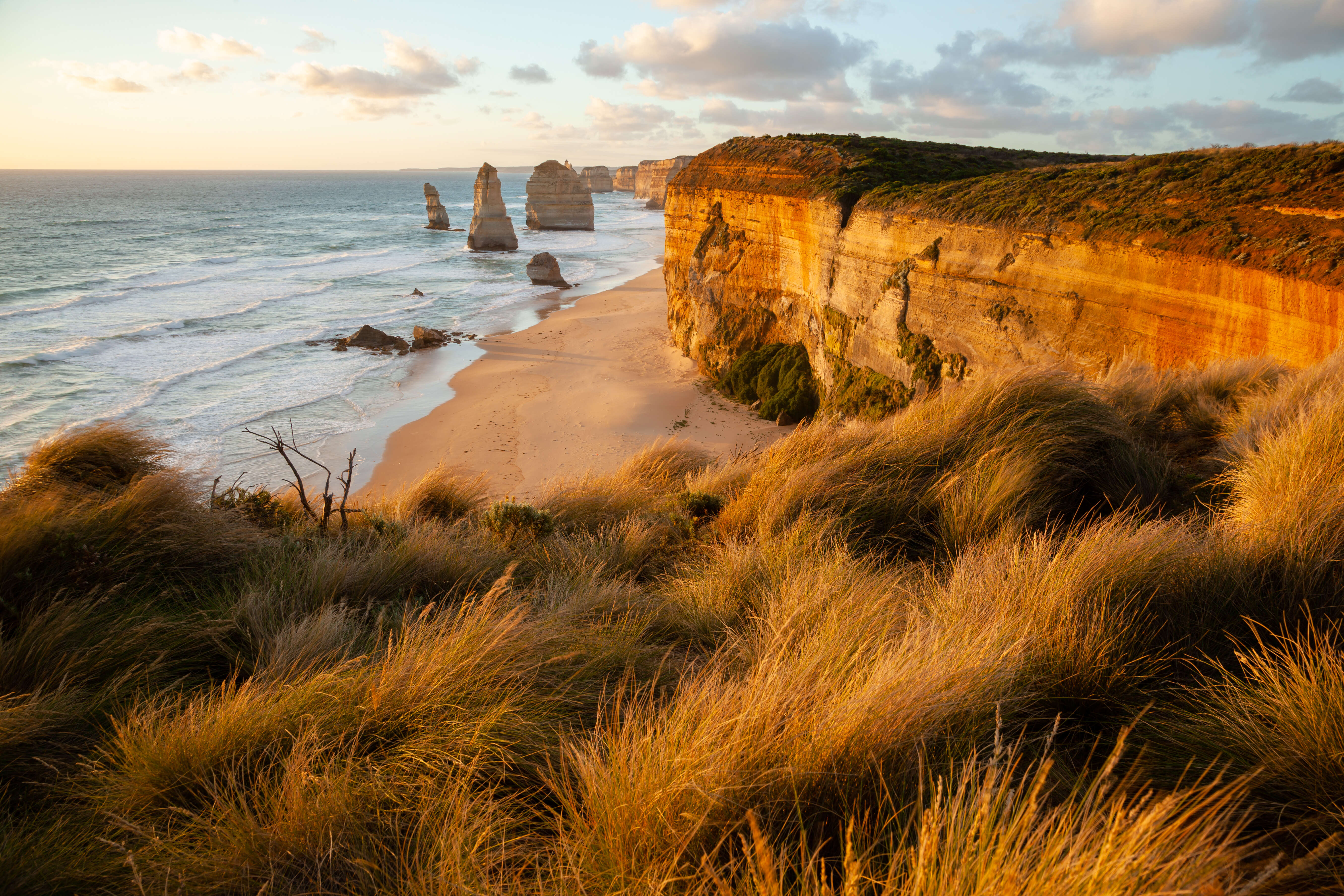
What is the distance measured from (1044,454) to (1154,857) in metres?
4.06

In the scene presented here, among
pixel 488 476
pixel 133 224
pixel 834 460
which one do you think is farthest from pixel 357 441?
pixel 133 224

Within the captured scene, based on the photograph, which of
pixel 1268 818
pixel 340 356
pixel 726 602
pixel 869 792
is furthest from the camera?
pixel 340 356

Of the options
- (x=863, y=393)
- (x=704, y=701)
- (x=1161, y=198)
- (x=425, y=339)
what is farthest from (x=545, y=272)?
(x=704, y=701)

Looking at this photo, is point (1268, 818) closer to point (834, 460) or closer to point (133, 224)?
point (834, 460)

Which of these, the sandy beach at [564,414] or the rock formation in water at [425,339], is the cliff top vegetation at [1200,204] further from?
the rock formation in water at [425,339]

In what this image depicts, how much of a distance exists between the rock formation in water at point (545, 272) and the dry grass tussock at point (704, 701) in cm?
3400

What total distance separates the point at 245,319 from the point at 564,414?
18.3 metres

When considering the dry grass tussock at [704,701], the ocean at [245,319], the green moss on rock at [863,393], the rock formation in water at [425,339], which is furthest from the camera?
the rock formation in water at [425,339]

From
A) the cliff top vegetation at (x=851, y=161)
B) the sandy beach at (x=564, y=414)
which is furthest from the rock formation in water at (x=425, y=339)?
the cliff top vegetation at (x=851, y=161)

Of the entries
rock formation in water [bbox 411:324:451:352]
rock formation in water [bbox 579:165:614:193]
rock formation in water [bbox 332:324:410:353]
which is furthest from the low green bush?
rock formation in water [bbox 579:165:614:193]

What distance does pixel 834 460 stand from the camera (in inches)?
212

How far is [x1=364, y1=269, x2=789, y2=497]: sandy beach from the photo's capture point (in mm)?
14289

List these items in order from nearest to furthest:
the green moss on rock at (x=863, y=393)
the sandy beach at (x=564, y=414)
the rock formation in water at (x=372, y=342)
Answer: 1. the green moss on rock at (x=863, y=393)
2. the sandy beach at (x=564, y=414)
3. the rock formation in water at (x=372, y=342)

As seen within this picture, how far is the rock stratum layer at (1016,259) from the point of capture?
765cm
